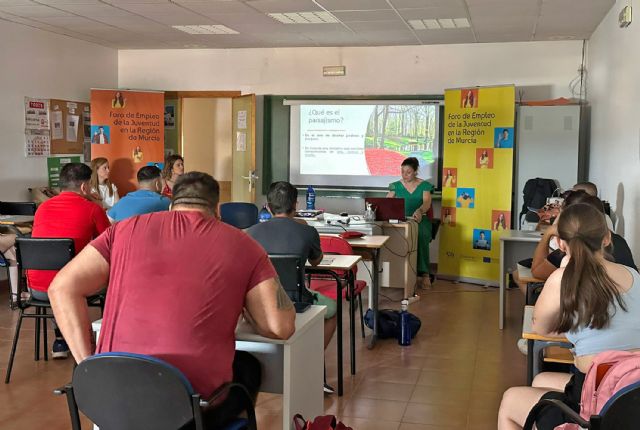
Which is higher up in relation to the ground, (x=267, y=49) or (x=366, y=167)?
(x=267, y=49)

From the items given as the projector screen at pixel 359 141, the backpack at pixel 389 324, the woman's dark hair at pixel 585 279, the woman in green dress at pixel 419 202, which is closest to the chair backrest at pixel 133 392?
the woman's dark hair at pixel 585 279

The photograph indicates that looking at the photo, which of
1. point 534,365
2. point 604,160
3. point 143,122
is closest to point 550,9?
point 604,160

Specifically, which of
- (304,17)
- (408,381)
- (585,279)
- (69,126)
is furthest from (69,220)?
(69,126)

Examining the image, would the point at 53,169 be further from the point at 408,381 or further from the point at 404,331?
the point at 408,381

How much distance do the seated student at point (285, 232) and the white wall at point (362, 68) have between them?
5.09 m

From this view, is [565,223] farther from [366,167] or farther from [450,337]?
[366,167]

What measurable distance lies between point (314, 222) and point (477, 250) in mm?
2365

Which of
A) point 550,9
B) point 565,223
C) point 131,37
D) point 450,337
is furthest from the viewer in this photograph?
point 131,37

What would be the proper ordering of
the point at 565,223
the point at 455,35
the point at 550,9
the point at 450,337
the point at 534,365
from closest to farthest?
the point at 565,223 → the point at 534,365 → the point at 450,337 → the point at 550,9 → the point at 455,35

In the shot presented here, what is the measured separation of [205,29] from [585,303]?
21.2ft

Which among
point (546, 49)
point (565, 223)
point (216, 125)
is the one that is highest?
point (546, 49)

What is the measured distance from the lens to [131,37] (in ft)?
28.7

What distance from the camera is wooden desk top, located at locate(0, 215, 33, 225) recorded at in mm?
6293

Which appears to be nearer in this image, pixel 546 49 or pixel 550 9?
pixel 550 9
